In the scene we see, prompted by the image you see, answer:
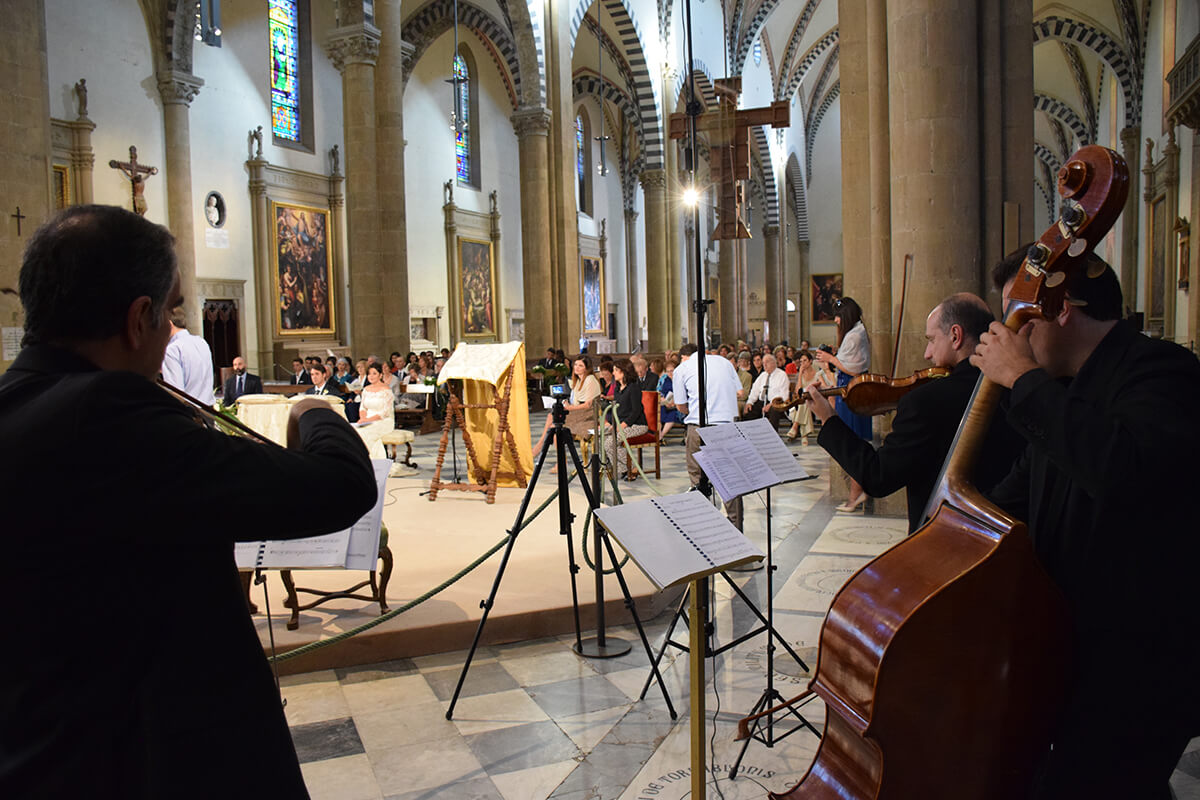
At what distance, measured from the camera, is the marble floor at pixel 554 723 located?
300cm

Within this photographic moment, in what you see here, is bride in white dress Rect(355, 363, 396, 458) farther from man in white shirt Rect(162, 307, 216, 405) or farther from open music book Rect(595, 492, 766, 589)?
open music book Rect(595, 492, 766, 589)

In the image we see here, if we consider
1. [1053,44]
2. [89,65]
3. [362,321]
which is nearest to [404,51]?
[89,65]

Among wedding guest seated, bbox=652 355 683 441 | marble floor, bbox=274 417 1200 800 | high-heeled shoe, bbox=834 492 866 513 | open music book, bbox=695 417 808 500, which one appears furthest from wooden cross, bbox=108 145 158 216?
open music book, bbox=695 417 808 500

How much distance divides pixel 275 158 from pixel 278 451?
1910cm

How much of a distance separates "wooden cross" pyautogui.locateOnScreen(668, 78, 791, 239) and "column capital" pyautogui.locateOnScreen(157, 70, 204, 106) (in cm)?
1041

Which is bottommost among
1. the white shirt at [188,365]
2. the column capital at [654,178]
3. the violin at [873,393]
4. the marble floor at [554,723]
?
the marble floor at [554,723]

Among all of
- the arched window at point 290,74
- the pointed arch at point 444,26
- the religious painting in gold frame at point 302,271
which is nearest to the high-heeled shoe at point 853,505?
the religious painting in gold frame at point 302,271

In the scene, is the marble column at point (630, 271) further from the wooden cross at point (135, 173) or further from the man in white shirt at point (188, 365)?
the man in white shirt at point (188, 365)

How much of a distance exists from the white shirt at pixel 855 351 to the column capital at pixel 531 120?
41.2 feet

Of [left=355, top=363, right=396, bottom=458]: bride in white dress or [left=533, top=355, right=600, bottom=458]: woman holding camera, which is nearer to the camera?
[left=533, top=355, right=600, bottom=458]: woman holding camera

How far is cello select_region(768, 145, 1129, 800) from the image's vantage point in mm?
1674

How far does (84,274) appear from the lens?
1248mm

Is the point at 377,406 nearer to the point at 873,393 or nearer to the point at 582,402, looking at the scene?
the point at 582,402

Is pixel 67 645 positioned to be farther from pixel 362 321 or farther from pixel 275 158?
pixel 275 158
